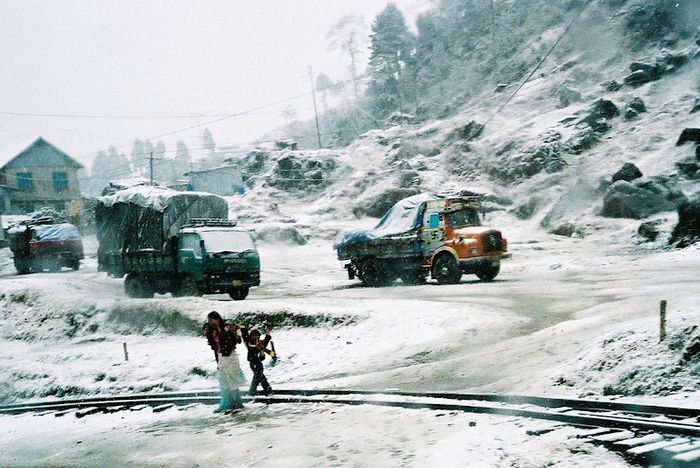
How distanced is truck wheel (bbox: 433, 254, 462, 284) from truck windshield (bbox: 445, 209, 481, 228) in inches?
46.2

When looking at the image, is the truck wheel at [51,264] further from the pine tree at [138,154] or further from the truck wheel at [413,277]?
the pine tree at [138,154]

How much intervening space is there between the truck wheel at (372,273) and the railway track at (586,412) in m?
11.1

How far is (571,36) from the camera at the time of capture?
65688 mm

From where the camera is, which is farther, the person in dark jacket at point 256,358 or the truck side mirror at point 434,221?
the truck side mirror at point 434,221

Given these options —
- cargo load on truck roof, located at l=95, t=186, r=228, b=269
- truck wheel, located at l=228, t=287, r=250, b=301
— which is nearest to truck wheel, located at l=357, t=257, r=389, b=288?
truck wheel, located at l=228, t=287, r=250, b=301

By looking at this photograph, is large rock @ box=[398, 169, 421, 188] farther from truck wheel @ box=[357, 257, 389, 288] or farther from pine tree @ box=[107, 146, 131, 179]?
pine tree @ box=[107, 146, 131, 179]

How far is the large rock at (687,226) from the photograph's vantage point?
2195cm

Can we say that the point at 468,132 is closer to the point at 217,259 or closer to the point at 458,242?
the point at 458,242

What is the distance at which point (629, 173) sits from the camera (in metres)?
33.2

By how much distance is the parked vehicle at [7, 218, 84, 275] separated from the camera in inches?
1145

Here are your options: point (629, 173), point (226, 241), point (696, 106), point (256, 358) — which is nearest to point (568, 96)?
point (696, 106)

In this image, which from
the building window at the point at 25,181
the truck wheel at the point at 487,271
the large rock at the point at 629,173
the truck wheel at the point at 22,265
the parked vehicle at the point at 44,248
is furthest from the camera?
the building window at the point at 25,181

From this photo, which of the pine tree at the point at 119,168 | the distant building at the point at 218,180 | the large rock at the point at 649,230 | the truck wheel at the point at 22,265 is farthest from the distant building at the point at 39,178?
the pine tree at the point at 119,168

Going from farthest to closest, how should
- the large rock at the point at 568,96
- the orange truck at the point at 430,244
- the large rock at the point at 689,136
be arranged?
the large rock at the point at 568,96 < the large rock at the point at 689,136 < the orange truck at the point at 430,244
